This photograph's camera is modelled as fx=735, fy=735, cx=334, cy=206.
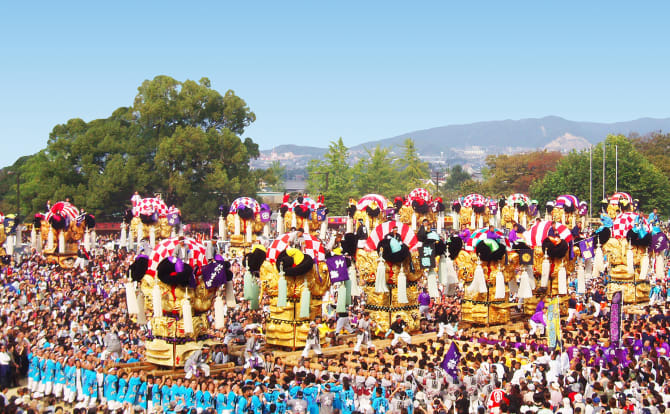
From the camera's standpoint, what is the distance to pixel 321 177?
91.9 metres

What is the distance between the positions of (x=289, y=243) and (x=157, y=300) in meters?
4.46

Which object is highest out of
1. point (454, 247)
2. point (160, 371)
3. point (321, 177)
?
point (321, 177)

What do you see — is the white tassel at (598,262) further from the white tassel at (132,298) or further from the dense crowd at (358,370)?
the white tassel at (132,298)

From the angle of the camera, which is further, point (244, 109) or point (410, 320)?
point (244, 109)

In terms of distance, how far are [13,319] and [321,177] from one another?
6663cm

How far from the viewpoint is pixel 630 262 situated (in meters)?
28.1

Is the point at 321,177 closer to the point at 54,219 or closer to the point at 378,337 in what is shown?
the point at 54,219

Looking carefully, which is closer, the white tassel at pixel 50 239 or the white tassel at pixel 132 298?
the white tassel at pixel 132 298

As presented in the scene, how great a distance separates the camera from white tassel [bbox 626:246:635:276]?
2794 centimetres

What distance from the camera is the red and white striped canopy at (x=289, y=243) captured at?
21641mm

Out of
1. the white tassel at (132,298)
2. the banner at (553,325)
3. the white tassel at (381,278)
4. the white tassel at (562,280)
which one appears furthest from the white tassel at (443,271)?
the white tassel at (132,298)

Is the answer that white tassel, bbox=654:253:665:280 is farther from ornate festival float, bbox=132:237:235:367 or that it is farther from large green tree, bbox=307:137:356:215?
large green tree, bbox=307:137:356:215

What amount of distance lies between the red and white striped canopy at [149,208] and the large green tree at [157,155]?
17.2 m

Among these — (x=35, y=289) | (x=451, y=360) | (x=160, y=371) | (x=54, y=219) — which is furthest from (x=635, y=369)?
(x=54, y=219)
